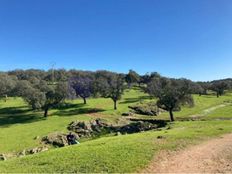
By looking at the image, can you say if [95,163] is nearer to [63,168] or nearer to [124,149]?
[63,168]

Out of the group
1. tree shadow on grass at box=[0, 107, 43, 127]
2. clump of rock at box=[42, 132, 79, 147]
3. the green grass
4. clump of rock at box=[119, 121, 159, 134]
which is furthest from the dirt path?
tree shadow on grass at box=[0, 107, 43, 127]

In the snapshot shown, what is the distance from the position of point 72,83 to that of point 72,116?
2655 cm

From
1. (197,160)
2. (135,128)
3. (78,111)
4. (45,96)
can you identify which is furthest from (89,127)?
(197,160)

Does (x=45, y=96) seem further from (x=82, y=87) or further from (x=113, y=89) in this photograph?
→ (x=113, y=89)

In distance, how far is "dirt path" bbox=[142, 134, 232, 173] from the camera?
907 inches

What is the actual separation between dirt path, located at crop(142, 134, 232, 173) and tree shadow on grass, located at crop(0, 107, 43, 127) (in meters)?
55.7

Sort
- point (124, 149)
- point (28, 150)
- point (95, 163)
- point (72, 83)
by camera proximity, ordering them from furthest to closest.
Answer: point (72, 83) → point (28, 150) → point (124, 149) → point (95, 163)

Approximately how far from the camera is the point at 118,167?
77.9 ft

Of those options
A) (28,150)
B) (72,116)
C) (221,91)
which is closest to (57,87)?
(72,116)

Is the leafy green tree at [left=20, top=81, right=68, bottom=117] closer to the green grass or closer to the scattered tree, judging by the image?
the scattered tree

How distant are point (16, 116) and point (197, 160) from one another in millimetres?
69170

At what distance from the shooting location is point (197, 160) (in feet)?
83.2

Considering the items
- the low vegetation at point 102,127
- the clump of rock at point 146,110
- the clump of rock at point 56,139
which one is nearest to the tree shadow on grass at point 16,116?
the low vegetation at point 102,127

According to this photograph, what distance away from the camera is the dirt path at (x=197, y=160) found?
23.0 metres
